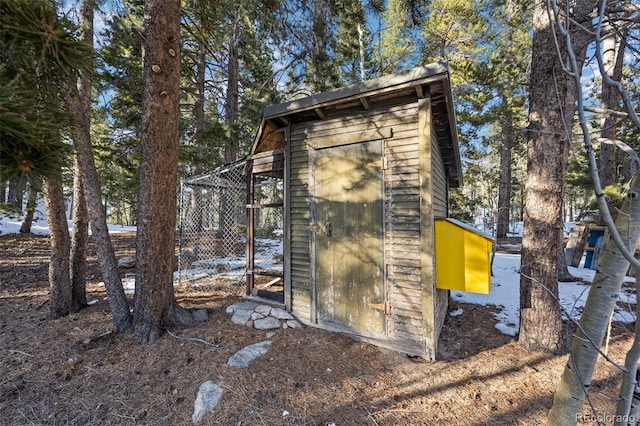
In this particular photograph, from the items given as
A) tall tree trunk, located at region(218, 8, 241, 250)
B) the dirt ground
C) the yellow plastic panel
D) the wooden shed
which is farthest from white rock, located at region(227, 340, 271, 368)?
tall tree trunk, located at region(218, 8, 241, 250)

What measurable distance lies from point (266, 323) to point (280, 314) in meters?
0.24

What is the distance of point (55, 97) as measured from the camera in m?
1.23

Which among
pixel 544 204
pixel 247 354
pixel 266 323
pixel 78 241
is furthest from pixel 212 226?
pixel 544 204

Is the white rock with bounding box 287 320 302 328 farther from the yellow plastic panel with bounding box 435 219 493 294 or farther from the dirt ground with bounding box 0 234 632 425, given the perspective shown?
the yellow plastic panel with bounding box 435 219 493 294

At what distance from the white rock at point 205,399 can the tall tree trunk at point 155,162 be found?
1.15m

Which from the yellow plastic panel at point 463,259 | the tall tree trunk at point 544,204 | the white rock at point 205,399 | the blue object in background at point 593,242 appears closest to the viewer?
the white rock at point 205,399

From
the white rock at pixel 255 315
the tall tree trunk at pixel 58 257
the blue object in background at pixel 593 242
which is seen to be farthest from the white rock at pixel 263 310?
the blue object in background at pixel 593 242

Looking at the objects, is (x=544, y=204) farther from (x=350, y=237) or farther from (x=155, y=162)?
(x=155, y=162)

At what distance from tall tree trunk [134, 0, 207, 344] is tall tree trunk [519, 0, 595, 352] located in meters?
4.25

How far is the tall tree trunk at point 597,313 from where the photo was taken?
1.13m

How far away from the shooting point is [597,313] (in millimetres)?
1188

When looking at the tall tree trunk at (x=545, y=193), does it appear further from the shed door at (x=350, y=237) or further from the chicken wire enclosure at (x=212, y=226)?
the chicken wire enclosure at (x=212, y=226)

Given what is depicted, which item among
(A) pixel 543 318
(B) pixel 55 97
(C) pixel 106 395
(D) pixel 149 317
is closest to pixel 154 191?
(D) pixel 149 317

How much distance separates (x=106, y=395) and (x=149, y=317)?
90cm
